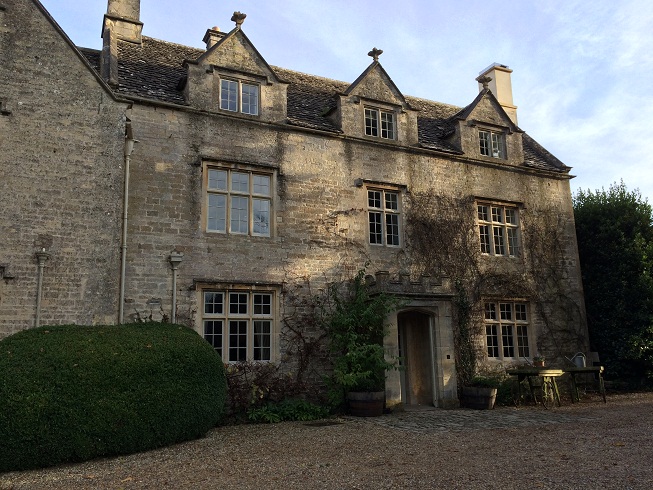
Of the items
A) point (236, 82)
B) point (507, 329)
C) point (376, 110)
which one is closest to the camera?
point (236, 82)

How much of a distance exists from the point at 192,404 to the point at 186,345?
986 mm

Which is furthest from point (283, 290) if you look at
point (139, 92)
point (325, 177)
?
point (139, 92)

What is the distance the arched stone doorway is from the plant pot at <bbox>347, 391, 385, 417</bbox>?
2103 millimetres

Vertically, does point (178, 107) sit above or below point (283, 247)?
above

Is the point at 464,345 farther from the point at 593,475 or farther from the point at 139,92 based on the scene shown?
the point at 139,92

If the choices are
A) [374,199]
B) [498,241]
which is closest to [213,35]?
[374,199]

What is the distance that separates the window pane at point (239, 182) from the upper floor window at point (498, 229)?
280 inches

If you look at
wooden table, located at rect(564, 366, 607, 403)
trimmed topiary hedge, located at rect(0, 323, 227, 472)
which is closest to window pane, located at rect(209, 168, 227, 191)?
trimmed topiary hedge, located at rect(0, 323, 227, 472)

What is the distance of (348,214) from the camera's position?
14602 millimetres

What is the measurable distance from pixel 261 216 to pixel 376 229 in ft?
10.8

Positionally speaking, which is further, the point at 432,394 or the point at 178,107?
the point at 432,394

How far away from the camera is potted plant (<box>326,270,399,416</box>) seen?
12320mm

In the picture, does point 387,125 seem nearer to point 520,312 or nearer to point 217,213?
point 217,213

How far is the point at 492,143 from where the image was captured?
58.2 ft
